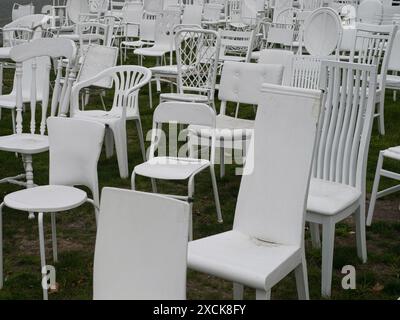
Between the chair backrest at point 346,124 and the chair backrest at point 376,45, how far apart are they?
2439 mm

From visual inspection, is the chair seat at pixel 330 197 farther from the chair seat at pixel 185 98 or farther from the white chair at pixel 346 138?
the chair seat at pixel 185 98

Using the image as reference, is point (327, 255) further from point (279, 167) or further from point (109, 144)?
point (109, 144)

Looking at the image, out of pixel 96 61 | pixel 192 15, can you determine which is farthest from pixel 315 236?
pixel 192 15

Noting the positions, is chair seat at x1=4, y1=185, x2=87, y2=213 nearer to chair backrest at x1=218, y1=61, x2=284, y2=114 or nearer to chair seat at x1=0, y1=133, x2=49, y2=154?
chair seat at x1=0, y1=133, x2=49, y2=154

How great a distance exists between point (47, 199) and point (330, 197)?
56.8 inches

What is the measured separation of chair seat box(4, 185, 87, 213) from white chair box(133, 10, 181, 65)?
480cm

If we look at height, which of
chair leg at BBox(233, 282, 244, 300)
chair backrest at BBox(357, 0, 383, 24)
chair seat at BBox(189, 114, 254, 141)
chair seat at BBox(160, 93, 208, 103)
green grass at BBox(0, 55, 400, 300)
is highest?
chair backrest at BBox(357, 0, 383, 24)

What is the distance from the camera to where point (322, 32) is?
22.3 feet

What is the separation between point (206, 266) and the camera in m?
2.63

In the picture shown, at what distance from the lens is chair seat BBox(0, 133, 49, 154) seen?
3982mm

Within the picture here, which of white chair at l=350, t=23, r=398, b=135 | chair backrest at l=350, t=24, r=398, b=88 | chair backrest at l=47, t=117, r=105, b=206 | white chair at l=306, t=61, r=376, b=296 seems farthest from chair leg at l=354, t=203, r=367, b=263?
chair backrest at l=350, t=24, r=398, b=88

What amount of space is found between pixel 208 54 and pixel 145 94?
2.49 metres
